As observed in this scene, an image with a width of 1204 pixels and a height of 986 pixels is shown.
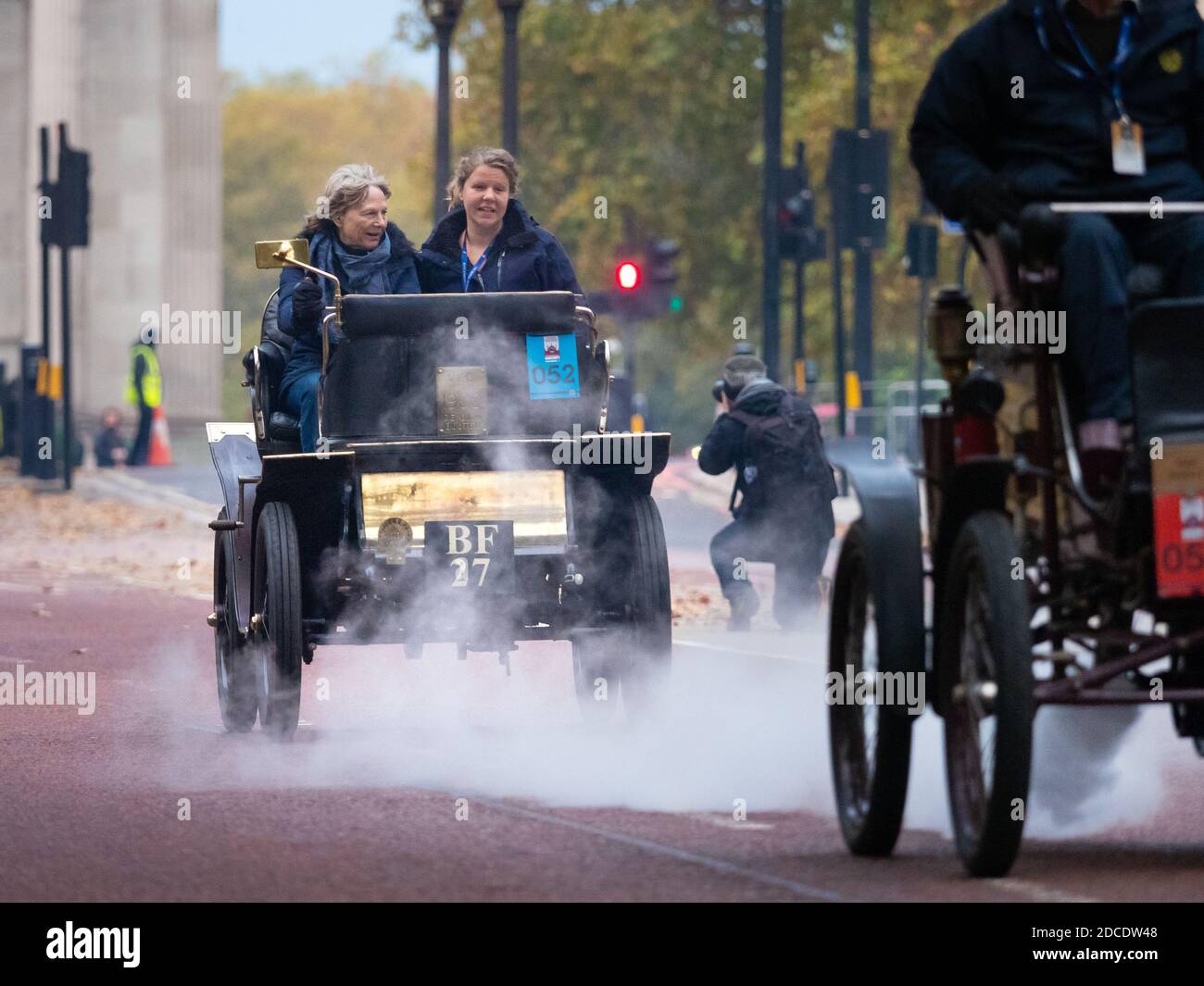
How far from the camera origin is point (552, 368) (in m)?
10.9

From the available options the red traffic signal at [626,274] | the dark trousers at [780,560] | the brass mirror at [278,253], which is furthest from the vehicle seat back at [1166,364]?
the red traffic signal at [626,274]

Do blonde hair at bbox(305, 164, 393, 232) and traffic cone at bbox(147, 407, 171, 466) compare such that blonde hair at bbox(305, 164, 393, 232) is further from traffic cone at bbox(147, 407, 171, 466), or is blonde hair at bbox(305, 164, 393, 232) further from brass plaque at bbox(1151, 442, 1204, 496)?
traffic cone at bbox(147, 407, 171, 466)

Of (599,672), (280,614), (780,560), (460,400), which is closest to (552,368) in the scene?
(460,400)

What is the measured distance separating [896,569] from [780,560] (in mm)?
9596

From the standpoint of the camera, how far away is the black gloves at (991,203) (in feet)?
23.4

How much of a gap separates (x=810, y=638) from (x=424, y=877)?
9.05m

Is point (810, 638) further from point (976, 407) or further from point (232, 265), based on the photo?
point (232, 265)

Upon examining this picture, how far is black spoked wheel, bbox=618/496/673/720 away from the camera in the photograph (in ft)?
35.2

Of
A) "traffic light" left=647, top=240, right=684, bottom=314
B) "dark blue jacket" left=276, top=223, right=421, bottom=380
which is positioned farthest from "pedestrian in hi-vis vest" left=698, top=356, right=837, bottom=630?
"traffic light" left=647, top=240, right=684, bottom=314

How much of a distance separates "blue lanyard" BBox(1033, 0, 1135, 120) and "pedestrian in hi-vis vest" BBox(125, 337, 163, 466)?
1396 inches

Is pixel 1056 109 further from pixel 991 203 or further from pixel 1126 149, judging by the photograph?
pixel 991 203

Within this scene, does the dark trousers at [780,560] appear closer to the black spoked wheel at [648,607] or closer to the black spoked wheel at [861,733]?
the black spoked wheel at [648,607]

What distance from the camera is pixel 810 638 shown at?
16172mm
